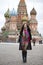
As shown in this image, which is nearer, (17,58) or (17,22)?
(17,58)

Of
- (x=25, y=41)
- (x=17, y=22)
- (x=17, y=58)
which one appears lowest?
(x=17, y=22)

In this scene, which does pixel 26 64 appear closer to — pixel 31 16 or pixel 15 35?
pixel 15 35

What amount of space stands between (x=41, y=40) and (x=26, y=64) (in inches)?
3001

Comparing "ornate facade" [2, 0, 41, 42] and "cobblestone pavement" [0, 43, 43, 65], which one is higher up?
"cobblestone pavement" [0, 43, 43, 65]

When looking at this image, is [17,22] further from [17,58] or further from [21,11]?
[17,58]

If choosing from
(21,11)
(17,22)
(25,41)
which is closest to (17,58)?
(25,41)

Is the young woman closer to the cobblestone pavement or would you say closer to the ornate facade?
the cobblestone pavement

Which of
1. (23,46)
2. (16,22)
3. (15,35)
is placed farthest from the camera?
(16,22)

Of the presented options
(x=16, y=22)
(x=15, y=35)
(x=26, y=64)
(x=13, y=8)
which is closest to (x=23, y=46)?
(x=26, y=64)

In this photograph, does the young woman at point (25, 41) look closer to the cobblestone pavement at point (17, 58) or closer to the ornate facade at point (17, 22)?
the cobblestone pavement at point (17, 58)

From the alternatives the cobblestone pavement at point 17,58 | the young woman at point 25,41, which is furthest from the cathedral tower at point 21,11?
the young woman at point 25,41

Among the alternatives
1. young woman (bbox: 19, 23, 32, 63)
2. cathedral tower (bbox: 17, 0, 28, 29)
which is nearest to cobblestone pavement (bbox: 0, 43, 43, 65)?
young woman (bbox: 19, 23, 32, 63)

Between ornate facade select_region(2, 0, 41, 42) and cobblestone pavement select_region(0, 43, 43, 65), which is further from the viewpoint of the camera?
ornate facade select_region(2, 0, 41, 42)

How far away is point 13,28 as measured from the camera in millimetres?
87375
